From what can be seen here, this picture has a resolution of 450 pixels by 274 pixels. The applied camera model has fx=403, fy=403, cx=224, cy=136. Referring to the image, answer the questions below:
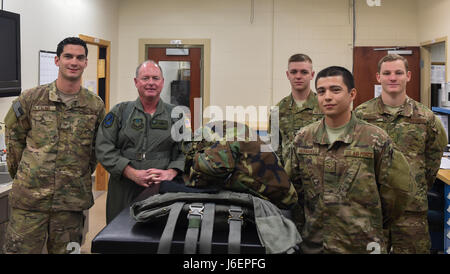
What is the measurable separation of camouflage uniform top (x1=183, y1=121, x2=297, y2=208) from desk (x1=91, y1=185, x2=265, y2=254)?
174 millimetres

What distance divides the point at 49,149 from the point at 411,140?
2.03 metres

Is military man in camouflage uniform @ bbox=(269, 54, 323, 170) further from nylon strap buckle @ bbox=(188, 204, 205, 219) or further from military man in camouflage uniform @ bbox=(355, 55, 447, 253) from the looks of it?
nylon strap buckle @ bbox=(188, 204, 205, 219)

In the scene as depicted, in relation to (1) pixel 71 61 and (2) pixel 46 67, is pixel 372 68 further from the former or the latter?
(1) pixel 71 61

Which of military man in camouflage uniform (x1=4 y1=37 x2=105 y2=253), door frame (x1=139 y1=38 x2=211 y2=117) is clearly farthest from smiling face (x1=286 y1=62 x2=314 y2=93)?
door frame (x1=139 y1=38 x2=211 y2=117)

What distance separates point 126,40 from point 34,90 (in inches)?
131

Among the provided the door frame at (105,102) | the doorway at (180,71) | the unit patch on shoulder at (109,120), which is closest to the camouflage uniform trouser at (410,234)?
the unit patch on shoulder at (109,120)

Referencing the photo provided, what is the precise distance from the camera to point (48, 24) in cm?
365

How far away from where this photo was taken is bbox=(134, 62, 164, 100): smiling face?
7.48ft

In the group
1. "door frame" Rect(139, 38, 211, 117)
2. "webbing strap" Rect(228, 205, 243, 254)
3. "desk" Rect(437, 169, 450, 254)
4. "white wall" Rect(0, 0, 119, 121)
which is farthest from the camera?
"door frame" Rect(139, 38, 211, 117)

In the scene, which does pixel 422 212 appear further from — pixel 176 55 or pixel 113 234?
pixel 176 55

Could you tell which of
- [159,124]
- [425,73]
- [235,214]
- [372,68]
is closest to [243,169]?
[235,214]

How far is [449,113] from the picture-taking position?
363cm

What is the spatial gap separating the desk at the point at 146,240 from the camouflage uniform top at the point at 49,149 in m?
1.13
